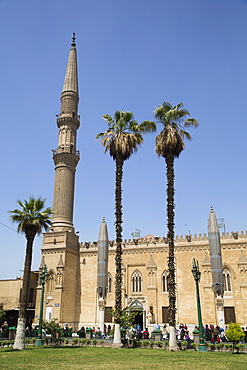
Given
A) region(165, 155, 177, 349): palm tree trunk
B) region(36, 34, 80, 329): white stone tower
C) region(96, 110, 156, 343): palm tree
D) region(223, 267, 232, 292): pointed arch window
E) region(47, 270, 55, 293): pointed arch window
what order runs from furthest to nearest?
region(47, 270, 55, 293): pointed arch window, region(36, 34, 80, 329): white stone tower, region(223, 267, 232, 292): pointed arch window, region(96, 110, 156, 343): palm tree, region(165, 155, 177, 349): palm tree trunk

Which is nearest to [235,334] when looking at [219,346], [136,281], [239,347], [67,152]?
[239,347]

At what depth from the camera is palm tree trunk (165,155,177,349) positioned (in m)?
17.5

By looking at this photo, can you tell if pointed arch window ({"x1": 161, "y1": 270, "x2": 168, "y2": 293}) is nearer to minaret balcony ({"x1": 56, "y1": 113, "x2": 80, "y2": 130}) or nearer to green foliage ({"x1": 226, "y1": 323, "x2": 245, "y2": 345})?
green foliage ({"x1": 226, "y1": 323, "x2": 245, "y2": 345})

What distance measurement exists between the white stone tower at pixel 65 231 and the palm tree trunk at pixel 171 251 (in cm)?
1462

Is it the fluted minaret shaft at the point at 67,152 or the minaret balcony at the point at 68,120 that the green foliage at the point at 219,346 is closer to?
the fluted minaret shaft at the point at 67,152

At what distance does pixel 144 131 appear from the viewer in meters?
22.0

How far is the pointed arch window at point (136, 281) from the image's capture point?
33719 millimetres

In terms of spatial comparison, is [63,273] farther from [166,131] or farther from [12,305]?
[166,131]

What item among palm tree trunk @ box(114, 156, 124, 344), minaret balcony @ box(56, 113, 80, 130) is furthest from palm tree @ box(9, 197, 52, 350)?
minaret balcony @ box(56, 113, 80, 130)

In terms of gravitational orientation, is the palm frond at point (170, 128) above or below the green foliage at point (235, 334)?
above

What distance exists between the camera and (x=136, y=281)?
3406 cm

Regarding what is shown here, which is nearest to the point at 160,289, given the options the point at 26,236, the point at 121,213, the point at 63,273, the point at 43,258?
the point at 63,273

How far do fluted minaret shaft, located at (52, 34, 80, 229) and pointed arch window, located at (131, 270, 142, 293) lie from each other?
26.8 feet

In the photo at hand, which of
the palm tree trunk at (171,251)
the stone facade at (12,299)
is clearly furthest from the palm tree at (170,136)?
the stone facade at (12,299)
